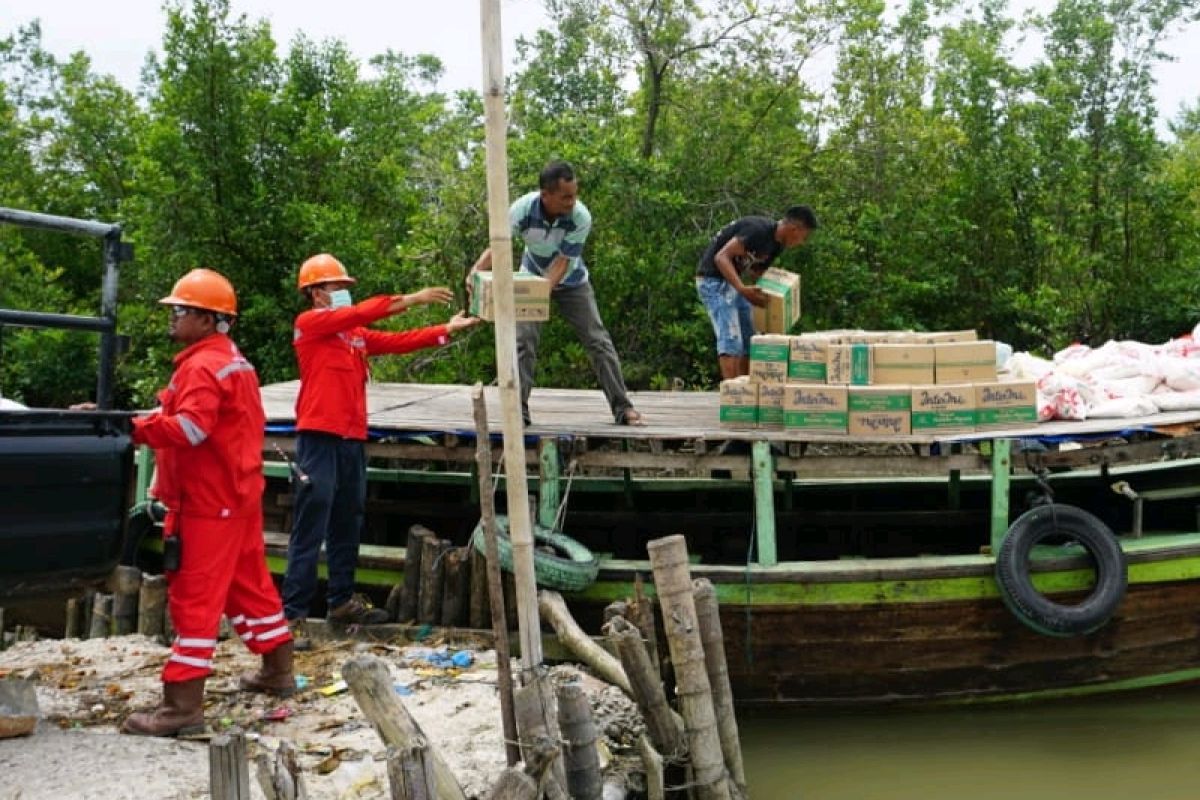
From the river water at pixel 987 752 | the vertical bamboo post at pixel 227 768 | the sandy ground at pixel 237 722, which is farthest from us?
the river water at pixel 987 752

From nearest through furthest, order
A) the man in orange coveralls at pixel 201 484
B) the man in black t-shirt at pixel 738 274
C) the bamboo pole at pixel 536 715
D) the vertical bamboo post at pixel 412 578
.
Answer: the bamboo pole at pixel 536 715 < the man in orange coveralls at pixel 201 484 < the vertical bamboo post at pixel 412 578 < the man in black t-shirt at pixel 738 274

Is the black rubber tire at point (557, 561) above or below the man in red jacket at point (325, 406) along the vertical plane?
below

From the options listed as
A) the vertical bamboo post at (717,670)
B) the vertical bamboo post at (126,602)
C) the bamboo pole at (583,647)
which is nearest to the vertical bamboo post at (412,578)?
the bamboo pole at (583,647)

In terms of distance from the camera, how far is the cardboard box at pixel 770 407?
7617mm

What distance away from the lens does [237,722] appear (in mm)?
5414

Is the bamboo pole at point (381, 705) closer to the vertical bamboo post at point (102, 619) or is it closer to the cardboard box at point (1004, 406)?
the vertical bamboo post at point (102, 619)

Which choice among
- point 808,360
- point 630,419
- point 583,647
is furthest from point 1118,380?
point 583,647

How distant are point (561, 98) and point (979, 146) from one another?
233 inches

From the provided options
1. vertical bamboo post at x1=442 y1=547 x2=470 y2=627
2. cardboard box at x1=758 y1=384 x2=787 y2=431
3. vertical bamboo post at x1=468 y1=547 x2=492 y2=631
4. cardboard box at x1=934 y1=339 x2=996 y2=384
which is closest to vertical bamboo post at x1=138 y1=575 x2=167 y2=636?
vertical bamboo post at x1=442 y1=547 x2=470 y2=627

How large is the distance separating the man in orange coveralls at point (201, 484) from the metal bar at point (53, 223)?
35 cm

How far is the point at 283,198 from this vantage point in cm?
1620

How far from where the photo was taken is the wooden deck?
7293 millimetres

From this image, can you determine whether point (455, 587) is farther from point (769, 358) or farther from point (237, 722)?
point (769, 358)

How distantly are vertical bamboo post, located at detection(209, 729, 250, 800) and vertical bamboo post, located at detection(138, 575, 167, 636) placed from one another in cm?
359
